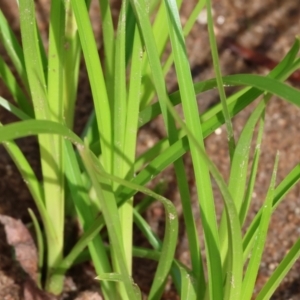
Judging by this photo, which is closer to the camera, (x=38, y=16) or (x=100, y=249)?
(x=100, y=249)

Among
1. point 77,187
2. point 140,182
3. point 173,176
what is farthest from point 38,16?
point 140,182

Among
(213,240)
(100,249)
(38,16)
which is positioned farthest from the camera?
(38,16)

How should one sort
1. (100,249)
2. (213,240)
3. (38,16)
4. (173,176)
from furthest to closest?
(38,16)
(173,176)
(100,249)
(213,240)

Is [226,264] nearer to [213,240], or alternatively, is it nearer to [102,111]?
[213,240]

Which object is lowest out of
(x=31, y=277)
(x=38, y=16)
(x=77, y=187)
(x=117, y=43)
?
(x=31, y=277)

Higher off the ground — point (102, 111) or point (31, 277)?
point (102, 111)

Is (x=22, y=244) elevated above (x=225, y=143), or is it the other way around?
(x=225, y=143)

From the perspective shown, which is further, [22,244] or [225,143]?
Result: [225,143]
